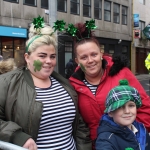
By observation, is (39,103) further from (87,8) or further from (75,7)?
(87,8)

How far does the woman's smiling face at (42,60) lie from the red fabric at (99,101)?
382 millimetres

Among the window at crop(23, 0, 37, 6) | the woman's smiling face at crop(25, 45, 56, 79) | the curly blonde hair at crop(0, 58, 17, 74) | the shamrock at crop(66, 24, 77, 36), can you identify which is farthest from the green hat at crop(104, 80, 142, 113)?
the window at crop(23, 0, 37, 6)

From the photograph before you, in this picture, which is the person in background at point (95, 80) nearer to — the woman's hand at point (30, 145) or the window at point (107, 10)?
the woman's hand at point (30, 145)

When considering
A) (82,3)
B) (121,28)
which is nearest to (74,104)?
(82,3)

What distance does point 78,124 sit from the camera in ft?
7.59

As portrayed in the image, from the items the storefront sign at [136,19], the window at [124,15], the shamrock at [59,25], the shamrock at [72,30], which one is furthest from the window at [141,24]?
the shamrock at [59,25]

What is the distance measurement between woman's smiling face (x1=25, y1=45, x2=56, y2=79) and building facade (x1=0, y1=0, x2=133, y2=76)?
615 centimetres

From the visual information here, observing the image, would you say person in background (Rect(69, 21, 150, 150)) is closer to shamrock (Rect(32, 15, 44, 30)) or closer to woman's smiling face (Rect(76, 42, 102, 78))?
woman's smiling face (Rect(76, 42, 102, 78))

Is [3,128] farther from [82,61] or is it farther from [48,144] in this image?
[82,61]

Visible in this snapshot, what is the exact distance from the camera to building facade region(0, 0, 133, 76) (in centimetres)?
1482

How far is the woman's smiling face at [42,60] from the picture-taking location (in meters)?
2.16

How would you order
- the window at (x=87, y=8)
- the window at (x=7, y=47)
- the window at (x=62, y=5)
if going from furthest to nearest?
the window at (x=87, y=8) → the window at (x=62, y=5) → the window at (x=7, y=47)

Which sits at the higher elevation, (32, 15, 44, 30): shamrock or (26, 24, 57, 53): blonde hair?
(32, 15, 44, 30): shamrock

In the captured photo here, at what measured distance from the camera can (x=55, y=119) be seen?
6.81 feet
